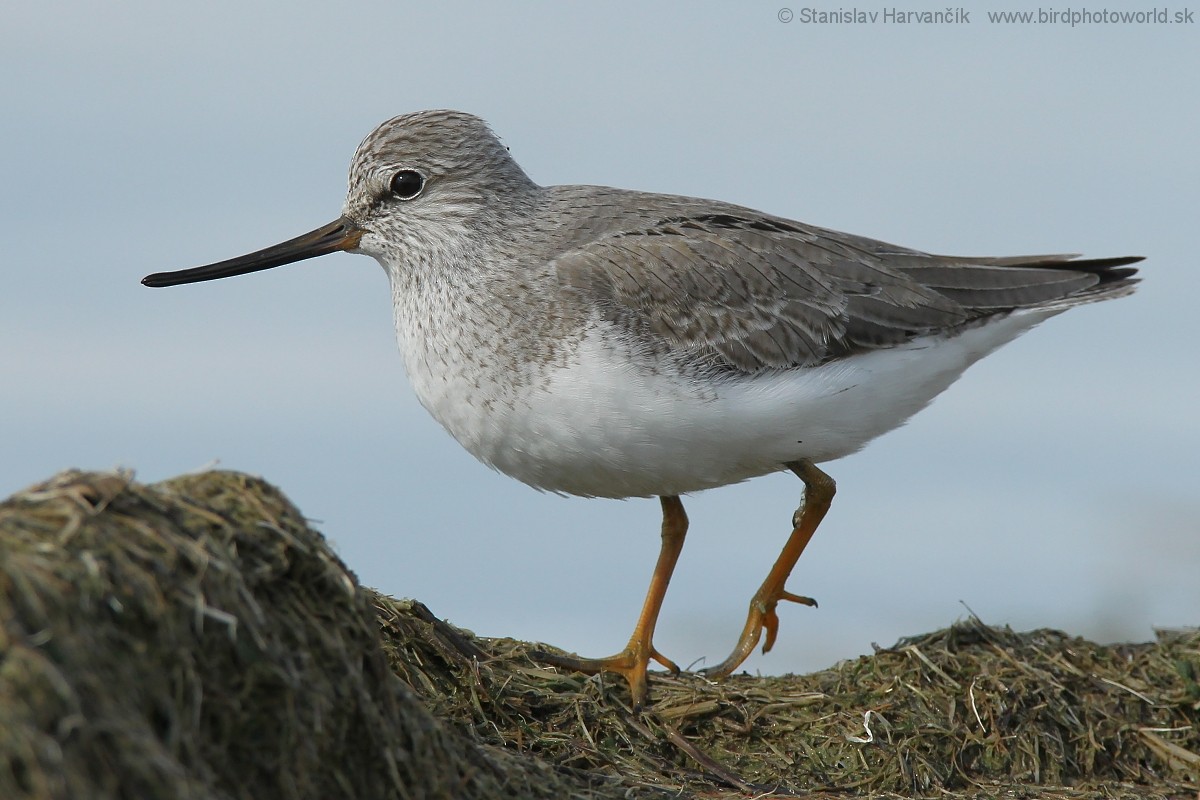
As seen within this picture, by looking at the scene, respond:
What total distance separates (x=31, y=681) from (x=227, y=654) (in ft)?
2.52

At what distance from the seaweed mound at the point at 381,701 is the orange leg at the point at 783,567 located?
56cm

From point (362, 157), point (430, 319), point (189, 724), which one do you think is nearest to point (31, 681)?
point (189, 724)

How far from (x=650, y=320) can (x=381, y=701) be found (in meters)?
3.89

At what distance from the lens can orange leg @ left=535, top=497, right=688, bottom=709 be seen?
838cm

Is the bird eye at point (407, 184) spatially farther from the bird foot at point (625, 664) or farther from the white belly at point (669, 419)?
the bird foot at point (625, 664)

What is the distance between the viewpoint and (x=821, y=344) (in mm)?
8789

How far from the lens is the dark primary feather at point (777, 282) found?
27.5ft

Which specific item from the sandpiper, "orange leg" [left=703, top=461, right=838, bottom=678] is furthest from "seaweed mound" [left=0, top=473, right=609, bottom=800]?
"orange leg" [left=703, top=461, right=838, bottom=678]

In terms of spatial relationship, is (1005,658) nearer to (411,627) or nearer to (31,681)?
(411,627)

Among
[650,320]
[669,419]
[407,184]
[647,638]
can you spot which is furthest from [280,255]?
[647,638]

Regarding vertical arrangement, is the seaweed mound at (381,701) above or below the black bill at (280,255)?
below

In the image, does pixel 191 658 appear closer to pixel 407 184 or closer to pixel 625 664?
pixel 625 664

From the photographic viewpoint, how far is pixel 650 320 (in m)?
8.25

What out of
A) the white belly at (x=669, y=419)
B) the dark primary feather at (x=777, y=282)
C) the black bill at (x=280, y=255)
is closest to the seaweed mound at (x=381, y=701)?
the white belly at (x=669, y=419)
